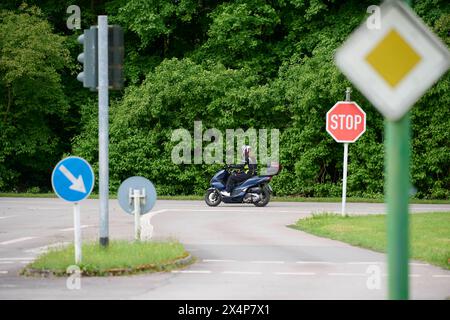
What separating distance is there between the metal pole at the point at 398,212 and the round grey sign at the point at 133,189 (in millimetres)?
9699

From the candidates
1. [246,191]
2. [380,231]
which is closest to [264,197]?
[246,191]

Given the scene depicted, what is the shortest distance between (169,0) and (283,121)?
33.4 feet

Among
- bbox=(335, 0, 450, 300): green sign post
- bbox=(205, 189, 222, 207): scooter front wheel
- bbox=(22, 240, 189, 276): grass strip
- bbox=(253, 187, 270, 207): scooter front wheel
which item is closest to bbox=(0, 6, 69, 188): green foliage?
bbox=(205, 189, 222, 207): scooter front wheel

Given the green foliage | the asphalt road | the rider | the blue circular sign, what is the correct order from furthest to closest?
the green foliage < the rider < the blue circular sign < the asphalt road

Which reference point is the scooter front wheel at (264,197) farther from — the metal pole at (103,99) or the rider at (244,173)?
the metal pole at (103,99)

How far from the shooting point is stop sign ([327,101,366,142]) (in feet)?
77.3

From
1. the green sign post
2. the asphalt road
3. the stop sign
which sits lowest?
the asphalt road

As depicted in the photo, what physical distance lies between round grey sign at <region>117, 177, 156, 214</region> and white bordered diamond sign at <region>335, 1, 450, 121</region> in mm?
9788

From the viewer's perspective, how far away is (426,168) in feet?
112

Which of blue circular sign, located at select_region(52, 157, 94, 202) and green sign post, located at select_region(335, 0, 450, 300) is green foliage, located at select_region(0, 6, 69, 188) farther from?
green sign post, located at select_region(335, 0, 450, 300)

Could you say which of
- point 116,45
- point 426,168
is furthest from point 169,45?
point 116,45

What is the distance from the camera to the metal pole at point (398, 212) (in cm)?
513

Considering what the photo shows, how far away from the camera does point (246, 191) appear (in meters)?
27.6

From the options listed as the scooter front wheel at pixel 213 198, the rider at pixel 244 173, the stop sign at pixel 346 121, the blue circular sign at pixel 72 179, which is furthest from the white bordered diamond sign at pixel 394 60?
the scooter front wheel at pixel 213 198
